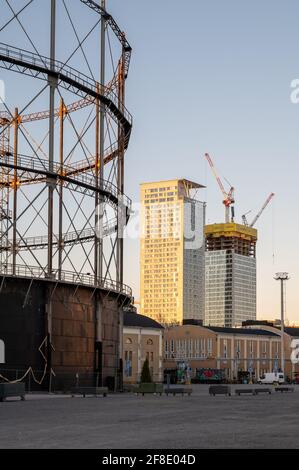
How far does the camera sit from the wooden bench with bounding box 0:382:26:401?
3105cm

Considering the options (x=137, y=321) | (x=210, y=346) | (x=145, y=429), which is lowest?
(x=210, y=346)

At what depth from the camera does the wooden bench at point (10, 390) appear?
3105cm

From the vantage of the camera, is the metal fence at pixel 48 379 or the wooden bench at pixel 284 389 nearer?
the metal fence at pixel 48 379

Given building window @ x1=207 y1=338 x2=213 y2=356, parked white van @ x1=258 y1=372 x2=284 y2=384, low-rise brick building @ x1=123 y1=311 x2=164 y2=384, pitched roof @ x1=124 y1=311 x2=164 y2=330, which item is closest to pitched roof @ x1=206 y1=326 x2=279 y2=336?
building window @ x1=207 y1=338 x2=213 y2=356

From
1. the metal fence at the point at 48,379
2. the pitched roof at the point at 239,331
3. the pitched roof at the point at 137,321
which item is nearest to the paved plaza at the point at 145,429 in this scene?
the metal fence at the point at 48,379

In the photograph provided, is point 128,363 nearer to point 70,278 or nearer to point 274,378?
point 274,378

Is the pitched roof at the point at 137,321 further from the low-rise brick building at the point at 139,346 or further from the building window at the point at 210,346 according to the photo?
the building window at the point at 210,346

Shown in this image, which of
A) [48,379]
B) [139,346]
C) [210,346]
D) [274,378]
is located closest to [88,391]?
[48,379]

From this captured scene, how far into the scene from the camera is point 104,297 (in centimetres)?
4456

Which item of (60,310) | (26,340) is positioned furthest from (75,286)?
(26,340)

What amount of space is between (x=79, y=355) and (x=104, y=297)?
410 cm

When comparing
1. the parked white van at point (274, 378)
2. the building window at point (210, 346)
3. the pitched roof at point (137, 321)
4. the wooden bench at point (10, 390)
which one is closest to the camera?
the wooden bench at point (10, 390)

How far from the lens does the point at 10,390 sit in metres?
31.7
